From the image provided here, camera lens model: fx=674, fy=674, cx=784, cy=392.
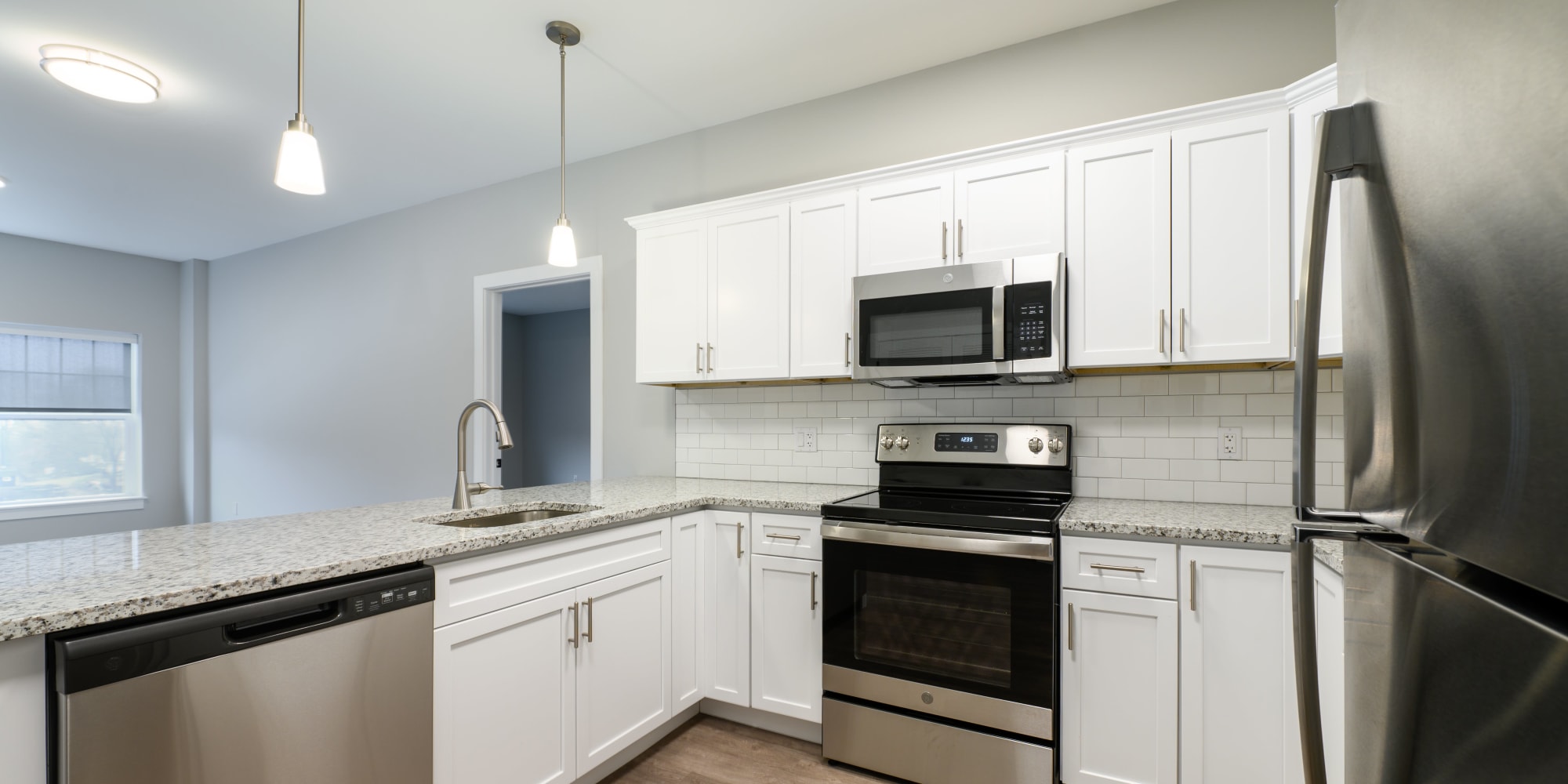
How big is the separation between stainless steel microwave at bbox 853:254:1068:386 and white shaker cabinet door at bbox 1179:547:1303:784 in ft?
2.50

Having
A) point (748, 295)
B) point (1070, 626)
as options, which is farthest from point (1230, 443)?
point (748, 295)

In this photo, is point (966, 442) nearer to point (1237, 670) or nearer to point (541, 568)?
point (1237, 670)

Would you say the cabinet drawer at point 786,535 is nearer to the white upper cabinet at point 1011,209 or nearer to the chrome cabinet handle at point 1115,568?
the chrome cabinet handle at point 1115,568

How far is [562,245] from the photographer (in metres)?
2.48

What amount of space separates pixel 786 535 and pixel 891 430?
64 cm

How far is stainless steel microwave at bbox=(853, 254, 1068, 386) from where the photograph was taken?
89.3 inches

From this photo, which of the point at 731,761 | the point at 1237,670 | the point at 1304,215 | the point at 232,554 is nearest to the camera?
the point at 232,554

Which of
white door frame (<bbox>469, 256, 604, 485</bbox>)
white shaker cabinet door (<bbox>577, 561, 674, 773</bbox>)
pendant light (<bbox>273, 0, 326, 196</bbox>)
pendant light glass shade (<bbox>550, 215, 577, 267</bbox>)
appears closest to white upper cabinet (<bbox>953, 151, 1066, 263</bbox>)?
pendant light glass shade (<bbox>550, 215, 577, 267</bbox>)

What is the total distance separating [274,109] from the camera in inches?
126

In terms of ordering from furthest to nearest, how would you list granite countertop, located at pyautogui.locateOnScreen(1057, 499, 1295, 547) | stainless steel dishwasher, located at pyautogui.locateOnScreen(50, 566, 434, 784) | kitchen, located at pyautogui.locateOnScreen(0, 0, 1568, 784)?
granite countertop, located at pyautogui.locateOnScreen(1057, 499, 1295, 547)
stainless steel dishwasher, located at pyautogui.locateOnScreen(50, 566, 434, 784)
kitchen, located at pyautogui.locateOnScreen(0, 0, 1568, 784)

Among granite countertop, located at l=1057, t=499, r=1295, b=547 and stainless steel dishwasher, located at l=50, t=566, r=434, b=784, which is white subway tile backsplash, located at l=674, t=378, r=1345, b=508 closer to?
granite countertop, located at l=1057, t=499, r=1295, b=547

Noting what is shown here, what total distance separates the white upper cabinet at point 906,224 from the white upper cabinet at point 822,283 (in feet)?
0.20

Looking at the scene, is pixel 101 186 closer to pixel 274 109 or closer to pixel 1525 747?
pixel 274 109

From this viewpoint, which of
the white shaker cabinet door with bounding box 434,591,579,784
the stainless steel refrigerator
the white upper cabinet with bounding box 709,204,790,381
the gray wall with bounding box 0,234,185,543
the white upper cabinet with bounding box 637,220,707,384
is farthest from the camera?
the gray wall with bounding box 0,234,185,543
